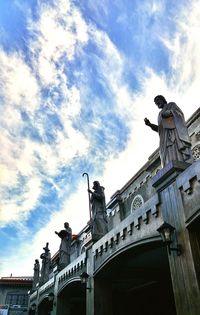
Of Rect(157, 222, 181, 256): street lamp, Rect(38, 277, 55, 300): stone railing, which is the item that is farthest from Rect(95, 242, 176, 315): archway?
Rect(38, 277, 55, 300): stone railing

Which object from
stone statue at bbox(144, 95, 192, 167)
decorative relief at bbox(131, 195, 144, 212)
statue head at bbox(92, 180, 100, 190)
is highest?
decorative relief at bbox(131, 195, 144, 212)

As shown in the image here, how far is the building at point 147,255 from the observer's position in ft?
18.0

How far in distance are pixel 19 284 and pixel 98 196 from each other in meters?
24.5

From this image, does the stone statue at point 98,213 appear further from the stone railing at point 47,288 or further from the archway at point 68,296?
the stone railing at point 47,288

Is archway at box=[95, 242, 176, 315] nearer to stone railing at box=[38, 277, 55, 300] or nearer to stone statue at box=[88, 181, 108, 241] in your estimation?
stone statue at box=[88, 181, 108, 241]

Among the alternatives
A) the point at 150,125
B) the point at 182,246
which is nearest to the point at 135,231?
the point at 182,246

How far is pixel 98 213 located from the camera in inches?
469

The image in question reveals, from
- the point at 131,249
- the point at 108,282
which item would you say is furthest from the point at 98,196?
the point at 131,249

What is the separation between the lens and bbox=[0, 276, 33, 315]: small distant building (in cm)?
2952

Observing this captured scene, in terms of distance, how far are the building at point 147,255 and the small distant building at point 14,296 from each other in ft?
41.5

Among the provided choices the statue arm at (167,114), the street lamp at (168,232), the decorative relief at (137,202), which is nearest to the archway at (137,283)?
the street lamp at (168,232)

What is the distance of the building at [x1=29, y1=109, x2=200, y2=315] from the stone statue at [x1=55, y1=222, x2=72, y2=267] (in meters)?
1.57

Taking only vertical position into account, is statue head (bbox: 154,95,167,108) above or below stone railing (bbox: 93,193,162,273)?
above

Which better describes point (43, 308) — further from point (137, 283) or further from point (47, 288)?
point (137, 283)
